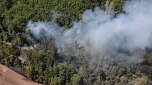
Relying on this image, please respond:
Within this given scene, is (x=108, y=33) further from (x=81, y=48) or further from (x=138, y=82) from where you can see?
(x=138, y=82)

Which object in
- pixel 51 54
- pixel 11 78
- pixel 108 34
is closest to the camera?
pixel 108 34

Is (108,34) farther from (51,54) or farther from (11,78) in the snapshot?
(11,78)

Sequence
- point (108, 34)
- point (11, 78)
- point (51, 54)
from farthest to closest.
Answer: point (11, 78)
point (51, 54)
point (108, 34)

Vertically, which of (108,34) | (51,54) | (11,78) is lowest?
(11,78)

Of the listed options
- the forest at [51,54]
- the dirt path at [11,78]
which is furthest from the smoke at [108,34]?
the dirt path at [11,78]

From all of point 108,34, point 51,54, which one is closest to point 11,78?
point 51,54

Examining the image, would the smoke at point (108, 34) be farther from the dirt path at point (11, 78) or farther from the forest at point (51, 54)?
the dirt path at point (11, 78)
